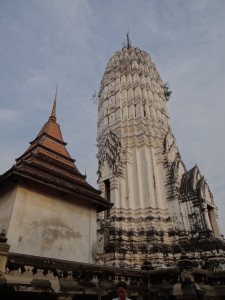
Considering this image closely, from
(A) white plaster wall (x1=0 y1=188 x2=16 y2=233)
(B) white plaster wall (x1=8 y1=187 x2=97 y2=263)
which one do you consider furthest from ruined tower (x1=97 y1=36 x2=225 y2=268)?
(A) white plaster wall (x1=0 y1=188 x2=16 y2=233)

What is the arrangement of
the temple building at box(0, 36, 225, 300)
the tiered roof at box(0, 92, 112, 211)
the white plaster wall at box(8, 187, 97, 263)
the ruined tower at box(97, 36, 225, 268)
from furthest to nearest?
the ruined tower at box(97, 36, 225, 268), the tiered roof at box(0, 92, 112, 211), the white plaster wall at box(8, 187, 97, 263), the temple building at box(0, 36, 225, 300)

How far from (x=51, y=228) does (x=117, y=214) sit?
9226mm

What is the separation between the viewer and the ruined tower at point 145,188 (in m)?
→ 16.5

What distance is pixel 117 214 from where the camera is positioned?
61.0 ft

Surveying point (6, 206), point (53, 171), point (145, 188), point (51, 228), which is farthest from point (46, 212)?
point (145, 188)

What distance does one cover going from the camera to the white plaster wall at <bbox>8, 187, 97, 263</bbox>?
9062mm

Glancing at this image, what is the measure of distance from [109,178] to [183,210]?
6555 millimetres

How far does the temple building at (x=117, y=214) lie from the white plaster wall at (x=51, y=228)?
0.13 feet

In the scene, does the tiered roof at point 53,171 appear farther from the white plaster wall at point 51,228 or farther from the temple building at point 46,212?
the white plaster wall at point 51,228

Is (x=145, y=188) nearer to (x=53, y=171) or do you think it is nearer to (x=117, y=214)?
(x=117, y=214)

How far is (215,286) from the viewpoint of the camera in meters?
7.91

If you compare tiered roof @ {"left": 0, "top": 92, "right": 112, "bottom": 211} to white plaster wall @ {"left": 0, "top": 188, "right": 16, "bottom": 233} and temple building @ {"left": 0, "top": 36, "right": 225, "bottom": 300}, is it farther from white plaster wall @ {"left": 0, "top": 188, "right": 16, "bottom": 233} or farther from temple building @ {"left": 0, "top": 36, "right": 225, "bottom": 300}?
white plaster wall @ {"left": 0, "top": 188, "right": 16, "bottom": 233}

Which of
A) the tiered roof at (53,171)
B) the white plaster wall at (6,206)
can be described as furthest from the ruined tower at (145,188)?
the white plaster wall at (6,206)

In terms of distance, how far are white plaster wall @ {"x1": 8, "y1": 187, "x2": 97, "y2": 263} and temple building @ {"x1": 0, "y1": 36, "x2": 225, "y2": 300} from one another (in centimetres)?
4
